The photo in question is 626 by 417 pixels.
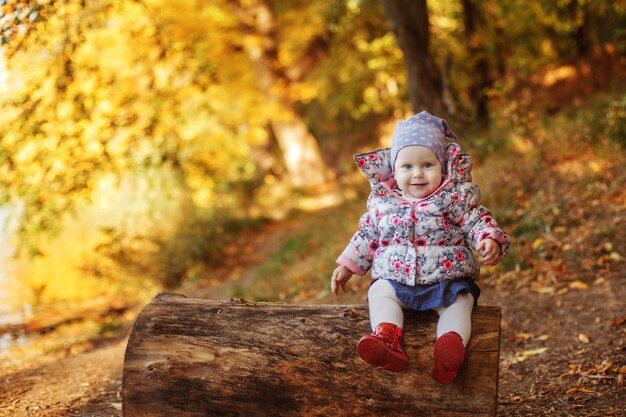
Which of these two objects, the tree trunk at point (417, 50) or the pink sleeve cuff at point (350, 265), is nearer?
the pink sleeve cuff at point (350, 265)

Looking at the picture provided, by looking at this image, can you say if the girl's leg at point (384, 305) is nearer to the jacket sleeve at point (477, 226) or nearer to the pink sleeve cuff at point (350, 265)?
the pink sleeve cuff at point (350, 265)

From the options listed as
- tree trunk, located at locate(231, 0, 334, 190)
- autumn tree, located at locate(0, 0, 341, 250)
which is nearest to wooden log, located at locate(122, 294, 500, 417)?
autumn tree, located at locate(0, 0, 341, 250)

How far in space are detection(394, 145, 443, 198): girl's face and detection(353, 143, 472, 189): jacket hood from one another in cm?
7

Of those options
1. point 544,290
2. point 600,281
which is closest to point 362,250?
point 544,290

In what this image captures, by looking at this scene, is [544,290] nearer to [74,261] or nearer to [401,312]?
[401,312]

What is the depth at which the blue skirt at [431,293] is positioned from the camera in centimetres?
314

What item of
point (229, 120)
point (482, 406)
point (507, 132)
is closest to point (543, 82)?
point (507, 132)

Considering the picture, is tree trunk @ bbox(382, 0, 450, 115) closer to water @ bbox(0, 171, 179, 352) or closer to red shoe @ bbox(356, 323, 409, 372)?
water @ bbox(0, 171, 179, 352)

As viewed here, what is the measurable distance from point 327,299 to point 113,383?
249cm

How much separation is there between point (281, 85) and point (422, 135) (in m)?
12.4

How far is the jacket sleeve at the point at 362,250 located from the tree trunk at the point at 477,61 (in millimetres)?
7749

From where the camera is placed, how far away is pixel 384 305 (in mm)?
3162

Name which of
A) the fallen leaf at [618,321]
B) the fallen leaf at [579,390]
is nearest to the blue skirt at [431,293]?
the fallen leaf at [579,390]

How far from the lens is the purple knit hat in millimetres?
3395
